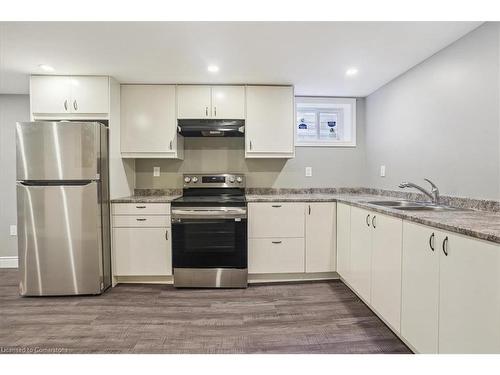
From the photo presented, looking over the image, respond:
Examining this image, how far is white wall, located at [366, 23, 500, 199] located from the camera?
178 cm

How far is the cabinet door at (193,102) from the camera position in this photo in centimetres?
297

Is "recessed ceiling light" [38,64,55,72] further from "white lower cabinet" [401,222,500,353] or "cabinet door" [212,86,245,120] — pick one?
"white lower cabinet" [401,222,500,353]

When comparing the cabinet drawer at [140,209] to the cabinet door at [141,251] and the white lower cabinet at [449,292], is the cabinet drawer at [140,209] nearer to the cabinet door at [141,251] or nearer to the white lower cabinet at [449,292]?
the cabinet door at [141,251]

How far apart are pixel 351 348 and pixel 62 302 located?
237 cm

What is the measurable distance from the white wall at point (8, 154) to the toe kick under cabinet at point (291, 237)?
2.89m

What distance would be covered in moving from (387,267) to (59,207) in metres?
2.71

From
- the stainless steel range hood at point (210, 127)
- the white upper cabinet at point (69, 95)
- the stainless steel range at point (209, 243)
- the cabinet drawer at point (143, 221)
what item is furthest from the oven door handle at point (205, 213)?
the white upper cabinet at point (69, 95)

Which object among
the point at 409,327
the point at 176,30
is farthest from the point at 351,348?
the point at 176,30

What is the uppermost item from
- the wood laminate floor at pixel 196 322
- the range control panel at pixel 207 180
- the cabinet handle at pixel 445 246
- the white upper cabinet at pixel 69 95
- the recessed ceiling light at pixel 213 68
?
the recessed ceiling light at pixel 213 68

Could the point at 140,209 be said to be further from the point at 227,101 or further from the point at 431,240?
the point at 431,240

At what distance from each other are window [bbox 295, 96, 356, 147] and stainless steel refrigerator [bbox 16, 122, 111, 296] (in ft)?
7.33

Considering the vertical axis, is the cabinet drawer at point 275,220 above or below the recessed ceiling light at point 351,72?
below

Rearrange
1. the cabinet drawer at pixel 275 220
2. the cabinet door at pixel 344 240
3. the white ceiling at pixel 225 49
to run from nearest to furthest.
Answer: the white ceiling at pixel 225 49, the cabinet door at pixel 344 240, the cabinet drawer at pixel 275 220

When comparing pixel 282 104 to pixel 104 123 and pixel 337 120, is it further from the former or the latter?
pixel 104 123
